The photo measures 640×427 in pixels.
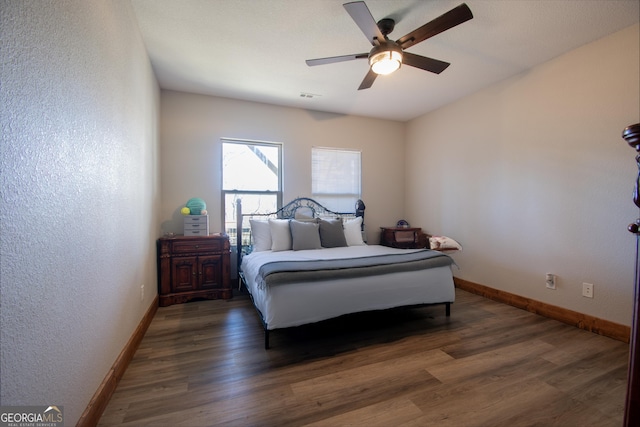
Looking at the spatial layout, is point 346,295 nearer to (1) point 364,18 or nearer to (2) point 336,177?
(1) point 364,18

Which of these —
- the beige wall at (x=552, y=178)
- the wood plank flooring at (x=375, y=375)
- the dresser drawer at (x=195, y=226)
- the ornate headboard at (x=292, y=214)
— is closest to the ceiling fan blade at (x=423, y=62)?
the beige wall at (x=552, y=178)

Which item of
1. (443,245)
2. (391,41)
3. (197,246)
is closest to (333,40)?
(391,41)

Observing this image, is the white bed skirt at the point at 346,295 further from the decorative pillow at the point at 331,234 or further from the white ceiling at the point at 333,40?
the white ceiling at the point at 333,40

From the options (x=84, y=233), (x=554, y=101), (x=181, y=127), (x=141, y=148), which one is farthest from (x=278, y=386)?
(x=554, y=101)

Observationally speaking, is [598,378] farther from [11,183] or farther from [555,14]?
[11,183]

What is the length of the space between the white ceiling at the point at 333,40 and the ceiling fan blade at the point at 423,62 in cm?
32

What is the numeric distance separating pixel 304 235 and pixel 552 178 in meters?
2.74

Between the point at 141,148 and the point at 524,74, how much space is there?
4.09 m

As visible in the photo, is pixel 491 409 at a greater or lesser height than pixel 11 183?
lesser

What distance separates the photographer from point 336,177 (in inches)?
174

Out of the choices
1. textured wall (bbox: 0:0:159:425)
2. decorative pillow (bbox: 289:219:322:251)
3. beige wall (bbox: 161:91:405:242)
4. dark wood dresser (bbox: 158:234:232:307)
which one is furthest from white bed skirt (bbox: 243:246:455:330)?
beige wall (bbox: 161:91:405:242)

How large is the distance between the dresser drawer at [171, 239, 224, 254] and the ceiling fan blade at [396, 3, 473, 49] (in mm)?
2841

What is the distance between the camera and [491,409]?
149 centimetres

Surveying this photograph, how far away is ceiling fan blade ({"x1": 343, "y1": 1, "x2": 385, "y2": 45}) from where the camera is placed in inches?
64.1
